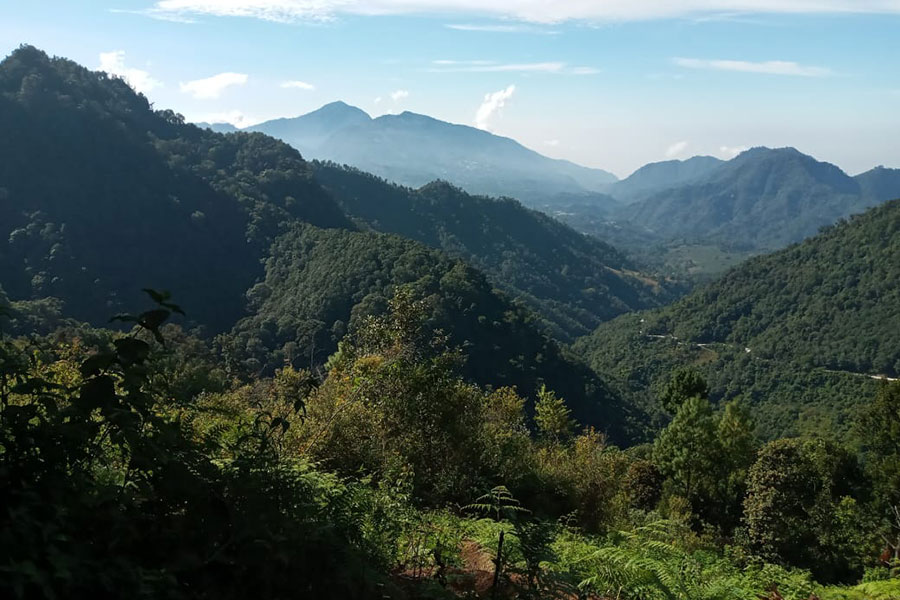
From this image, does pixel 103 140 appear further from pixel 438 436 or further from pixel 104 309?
pixel 438 436

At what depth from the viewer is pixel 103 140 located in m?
82.7

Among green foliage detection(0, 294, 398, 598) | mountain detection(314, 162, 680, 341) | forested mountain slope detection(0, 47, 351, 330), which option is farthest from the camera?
mountain detection(314, 162, 680, 341)

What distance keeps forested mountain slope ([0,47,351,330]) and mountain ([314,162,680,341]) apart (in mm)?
44213

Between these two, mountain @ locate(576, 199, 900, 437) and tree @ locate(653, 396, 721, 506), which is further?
mountain @ locate(576, 199, 900, 437)

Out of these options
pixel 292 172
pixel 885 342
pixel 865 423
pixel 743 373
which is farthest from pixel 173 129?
pixel 885 342

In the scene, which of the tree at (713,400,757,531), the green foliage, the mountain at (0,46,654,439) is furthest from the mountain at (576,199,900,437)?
the green foliage

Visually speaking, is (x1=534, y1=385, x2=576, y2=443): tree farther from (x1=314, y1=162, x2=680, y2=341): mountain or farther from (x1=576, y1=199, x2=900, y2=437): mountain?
(x1=314, y1=162, x2=680, y2=341): mountain

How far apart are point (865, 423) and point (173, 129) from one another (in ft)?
369

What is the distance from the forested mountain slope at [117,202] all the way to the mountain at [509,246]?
145ft

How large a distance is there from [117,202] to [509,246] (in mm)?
120194

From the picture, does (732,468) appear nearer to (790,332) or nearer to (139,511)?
(139,511)


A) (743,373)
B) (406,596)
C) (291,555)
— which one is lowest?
(743,373)

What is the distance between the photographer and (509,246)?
179 m

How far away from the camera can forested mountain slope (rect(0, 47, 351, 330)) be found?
61.6 metres
